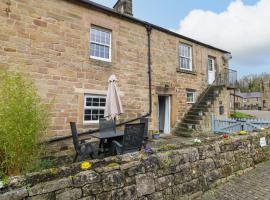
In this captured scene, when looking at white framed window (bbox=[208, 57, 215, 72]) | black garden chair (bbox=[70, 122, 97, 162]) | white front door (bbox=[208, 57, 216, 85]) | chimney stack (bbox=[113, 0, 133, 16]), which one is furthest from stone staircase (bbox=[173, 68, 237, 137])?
chimney stack (bbox=[113, 0, 133, 16])

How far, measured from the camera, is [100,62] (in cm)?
919

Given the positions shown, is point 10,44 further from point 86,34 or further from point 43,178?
point 43,178

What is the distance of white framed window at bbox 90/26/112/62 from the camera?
30.2 feet

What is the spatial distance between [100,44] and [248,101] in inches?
2527

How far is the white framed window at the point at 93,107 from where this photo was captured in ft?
29.0

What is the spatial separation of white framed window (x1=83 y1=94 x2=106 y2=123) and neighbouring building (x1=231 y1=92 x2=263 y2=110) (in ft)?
184

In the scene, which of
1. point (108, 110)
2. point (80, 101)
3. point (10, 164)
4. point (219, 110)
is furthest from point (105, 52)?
point (219, 110)

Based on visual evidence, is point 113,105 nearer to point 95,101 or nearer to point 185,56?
point 95,101

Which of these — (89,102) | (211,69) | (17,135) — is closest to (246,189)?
(17,135)

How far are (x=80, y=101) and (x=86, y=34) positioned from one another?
3.02m

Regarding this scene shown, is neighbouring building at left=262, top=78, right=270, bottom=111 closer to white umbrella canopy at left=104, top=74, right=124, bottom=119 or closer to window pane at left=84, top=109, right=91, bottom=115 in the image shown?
window pane at left=84, top=109, right=91, bottom=115

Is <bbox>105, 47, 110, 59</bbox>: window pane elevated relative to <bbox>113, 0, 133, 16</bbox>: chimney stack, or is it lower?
lower

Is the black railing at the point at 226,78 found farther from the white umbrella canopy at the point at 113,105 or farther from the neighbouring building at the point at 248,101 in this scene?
the neighbouring building at the point at 248,101

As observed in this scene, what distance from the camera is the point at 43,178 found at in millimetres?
2832
